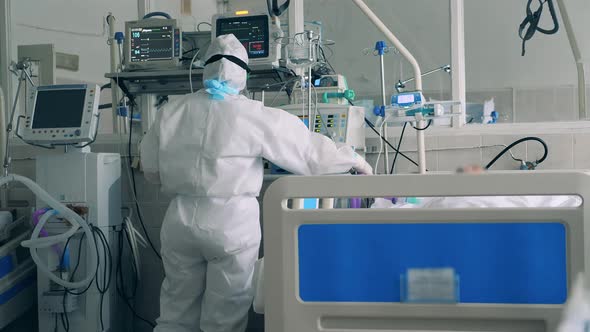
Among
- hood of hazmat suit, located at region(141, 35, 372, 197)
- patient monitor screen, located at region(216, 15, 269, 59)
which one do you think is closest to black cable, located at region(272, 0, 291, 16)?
patient monitor screen, located at region(216, 15, 269, 59)

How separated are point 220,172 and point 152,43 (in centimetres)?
107

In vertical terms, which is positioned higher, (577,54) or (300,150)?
(577,54)

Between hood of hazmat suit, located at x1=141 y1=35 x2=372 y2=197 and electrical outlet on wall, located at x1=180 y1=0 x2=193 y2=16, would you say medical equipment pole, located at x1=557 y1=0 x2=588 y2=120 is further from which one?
electrical outlet on wall, located at x1=180 y1=0 x2=193 y2=16

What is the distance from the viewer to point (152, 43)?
3271 mm

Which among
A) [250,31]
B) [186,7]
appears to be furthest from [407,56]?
[186,7]

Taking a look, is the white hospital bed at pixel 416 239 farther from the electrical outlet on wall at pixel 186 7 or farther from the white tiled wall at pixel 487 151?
the electrical outlet on wall at pixel 186 7

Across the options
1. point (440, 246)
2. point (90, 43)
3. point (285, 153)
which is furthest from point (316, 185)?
point (90, 43)

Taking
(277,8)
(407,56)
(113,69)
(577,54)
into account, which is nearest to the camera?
(407,56)

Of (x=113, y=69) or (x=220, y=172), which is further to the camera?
(x=113, y=69)

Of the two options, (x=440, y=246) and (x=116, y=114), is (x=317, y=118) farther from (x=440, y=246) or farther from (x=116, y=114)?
(x=440, y=246)

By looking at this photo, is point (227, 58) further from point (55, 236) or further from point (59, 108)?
point (55, 236)

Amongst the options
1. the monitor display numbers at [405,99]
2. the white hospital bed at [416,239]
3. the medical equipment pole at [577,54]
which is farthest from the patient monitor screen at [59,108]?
the medical equipment pole at [577,54]

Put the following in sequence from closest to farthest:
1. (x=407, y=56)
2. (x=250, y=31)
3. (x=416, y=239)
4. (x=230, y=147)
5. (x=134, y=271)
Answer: (x=416, y=239) < (x=230, y=147) < (x=407, y=56) < (x=250, y=31) < (x=134, y=271)

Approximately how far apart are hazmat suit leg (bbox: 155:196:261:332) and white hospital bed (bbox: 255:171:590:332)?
1.30 meters
